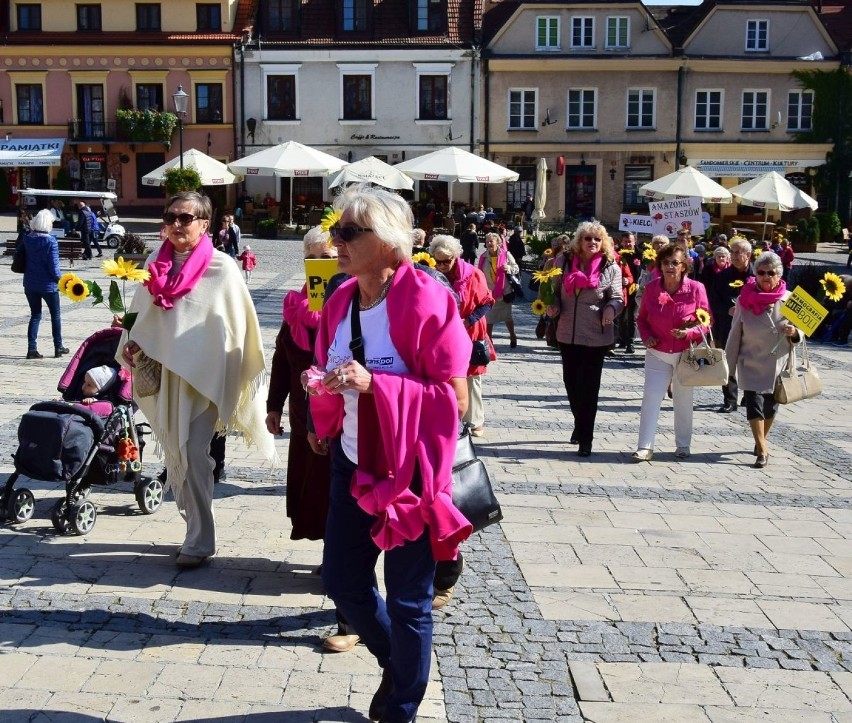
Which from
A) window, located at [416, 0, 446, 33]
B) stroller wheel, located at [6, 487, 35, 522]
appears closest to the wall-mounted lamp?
window, located at [416, 0, 446, 33]

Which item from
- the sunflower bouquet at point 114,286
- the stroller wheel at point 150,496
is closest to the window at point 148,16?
the stroller wheel at point 150,496

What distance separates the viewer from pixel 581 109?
140 ft

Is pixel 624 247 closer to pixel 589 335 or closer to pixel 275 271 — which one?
pixel 589 335

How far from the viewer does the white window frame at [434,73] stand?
41.9 metres

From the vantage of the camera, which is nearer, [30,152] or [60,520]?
[60,520]

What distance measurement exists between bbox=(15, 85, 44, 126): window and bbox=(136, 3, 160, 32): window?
467 centimetres

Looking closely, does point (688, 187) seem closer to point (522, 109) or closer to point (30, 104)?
point (522, 109)

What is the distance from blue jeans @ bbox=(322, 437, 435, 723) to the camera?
12.2 feet

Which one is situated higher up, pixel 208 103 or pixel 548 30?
pixel 548 30

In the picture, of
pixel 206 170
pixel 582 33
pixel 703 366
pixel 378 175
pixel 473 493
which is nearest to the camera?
pixel 473 493

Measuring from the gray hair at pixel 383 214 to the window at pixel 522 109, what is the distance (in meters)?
39.8

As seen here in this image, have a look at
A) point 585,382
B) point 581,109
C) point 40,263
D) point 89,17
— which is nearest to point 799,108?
point 581,109

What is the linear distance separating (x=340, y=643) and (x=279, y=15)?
1608 inches

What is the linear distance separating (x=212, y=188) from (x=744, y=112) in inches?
816
